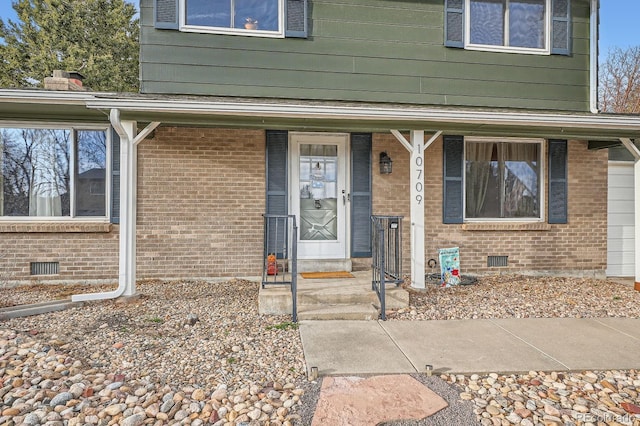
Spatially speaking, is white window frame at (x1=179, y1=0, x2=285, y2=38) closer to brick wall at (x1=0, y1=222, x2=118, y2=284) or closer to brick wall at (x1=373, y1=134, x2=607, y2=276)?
brick wall at (x1=373, y1=134, x2=607, y2=276)

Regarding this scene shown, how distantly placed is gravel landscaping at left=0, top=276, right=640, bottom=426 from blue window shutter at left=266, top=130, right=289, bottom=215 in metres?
1.78

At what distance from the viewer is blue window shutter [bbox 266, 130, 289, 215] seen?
5855mm

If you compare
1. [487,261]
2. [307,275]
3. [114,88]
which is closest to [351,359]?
[307,275]

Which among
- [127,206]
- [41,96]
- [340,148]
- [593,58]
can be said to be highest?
[593,58]

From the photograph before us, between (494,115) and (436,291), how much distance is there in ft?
7.85

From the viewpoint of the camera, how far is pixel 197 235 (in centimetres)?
577

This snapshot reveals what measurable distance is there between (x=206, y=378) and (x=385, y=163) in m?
4.08

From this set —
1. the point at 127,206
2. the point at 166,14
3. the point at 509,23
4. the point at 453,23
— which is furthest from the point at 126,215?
the point at 509,23

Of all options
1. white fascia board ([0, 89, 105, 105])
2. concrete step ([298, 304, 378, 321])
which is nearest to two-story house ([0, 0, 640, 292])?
white fascia board ([0, 89, 105, 105])

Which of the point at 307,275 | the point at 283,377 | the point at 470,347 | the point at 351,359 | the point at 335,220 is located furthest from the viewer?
the point at 335,220

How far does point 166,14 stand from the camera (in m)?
5.51

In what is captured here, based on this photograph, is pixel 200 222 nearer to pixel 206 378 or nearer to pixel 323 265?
pixel 323 265

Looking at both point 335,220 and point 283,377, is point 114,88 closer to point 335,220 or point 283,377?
point 335,220

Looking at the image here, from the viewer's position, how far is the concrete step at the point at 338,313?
413cm
